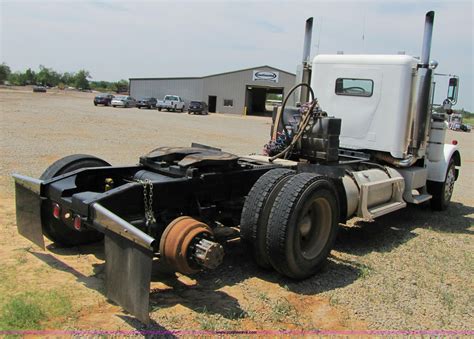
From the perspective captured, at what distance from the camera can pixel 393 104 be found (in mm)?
7242

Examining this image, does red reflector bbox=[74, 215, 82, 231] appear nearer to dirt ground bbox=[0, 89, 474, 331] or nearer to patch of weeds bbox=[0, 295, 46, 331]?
dirt ground bbox=[0, 89, 474, 331]

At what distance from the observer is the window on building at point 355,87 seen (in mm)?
7477

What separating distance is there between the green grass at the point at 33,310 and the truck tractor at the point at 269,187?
1.60 ft

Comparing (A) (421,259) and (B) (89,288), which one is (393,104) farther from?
(B) (89,288)

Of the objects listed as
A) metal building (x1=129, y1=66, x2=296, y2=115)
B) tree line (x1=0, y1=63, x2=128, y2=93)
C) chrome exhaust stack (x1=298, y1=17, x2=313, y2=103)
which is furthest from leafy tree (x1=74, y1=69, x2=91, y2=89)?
chrome exhaust stack (x1=298, y1=17, x2=313, y2=103)

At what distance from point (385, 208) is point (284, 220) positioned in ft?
8.65

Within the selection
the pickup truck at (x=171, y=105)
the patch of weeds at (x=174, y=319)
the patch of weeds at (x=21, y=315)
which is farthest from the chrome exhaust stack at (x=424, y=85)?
the pickup truck at (x=171, y=105)

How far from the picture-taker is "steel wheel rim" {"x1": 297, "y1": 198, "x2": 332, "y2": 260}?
4914 millimetres

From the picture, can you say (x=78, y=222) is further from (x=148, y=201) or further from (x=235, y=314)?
(x=235, y=314)

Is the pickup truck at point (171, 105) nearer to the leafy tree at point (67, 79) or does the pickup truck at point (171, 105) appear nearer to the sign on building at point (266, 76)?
the sign on building at point (266, 76)

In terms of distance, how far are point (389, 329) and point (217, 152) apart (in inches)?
101

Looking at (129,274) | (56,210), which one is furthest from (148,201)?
(129,274)

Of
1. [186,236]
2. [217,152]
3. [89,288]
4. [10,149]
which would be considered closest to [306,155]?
[217,152]

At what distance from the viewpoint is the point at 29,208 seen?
15.3 ft
